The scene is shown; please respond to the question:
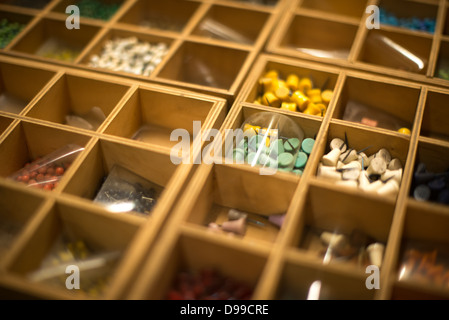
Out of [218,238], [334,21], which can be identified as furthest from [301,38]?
[218,238]

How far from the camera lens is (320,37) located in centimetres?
265

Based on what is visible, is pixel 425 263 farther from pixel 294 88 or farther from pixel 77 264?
pixel 77 264

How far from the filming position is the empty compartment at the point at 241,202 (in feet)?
5.43

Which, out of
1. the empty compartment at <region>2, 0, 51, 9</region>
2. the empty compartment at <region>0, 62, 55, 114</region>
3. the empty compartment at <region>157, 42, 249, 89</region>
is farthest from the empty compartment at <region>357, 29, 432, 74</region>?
the empty compartment at <region>2, 0, 51, 9</region>

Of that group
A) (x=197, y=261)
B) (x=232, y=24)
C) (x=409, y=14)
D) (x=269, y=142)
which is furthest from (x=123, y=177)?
(x=409, y=14)

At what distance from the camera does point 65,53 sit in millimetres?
2604

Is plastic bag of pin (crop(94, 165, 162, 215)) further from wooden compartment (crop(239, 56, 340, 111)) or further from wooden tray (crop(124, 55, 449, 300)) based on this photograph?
wooden compartment (crop(239, 56, 340, 111))

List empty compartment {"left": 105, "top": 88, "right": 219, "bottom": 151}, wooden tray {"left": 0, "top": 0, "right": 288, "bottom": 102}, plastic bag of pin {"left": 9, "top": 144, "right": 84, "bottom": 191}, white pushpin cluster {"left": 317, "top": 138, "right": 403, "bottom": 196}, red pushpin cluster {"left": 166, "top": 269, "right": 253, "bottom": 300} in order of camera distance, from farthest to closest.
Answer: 1. wooden tray {"left": 0, "top": 0, "right": 288, "bottom": 102}
2. empty compartment {"left": 105, "top": 88, "right": 219, "bottom": 151}
3. plastic bag of pin {"left": 9, "top": 144, "right": 84, "bottom": 191}
4. white pushpin cluster {"left": 317, "top": 138, "right": 403, "bottom": 196}
5. red pushpin cluster {"left": 166, "top": 269, "right": 253, "bottom": 300}

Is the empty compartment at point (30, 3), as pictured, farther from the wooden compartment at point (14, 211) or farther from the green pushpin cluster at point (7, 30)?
the wooden compartment at point (14, 211)

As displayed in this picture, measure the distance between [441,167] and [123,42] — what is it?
74.1 inches

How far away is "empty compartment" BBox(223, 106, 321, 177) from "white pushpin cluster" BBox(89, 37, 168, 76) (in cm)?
78

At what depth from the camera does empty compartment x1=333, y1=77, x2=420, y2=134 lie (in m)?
2.11

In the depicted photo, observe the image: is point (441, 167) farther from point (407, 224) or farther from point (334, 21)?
point (334, 21)

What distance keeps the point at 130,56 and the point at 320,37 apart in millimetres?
1202
